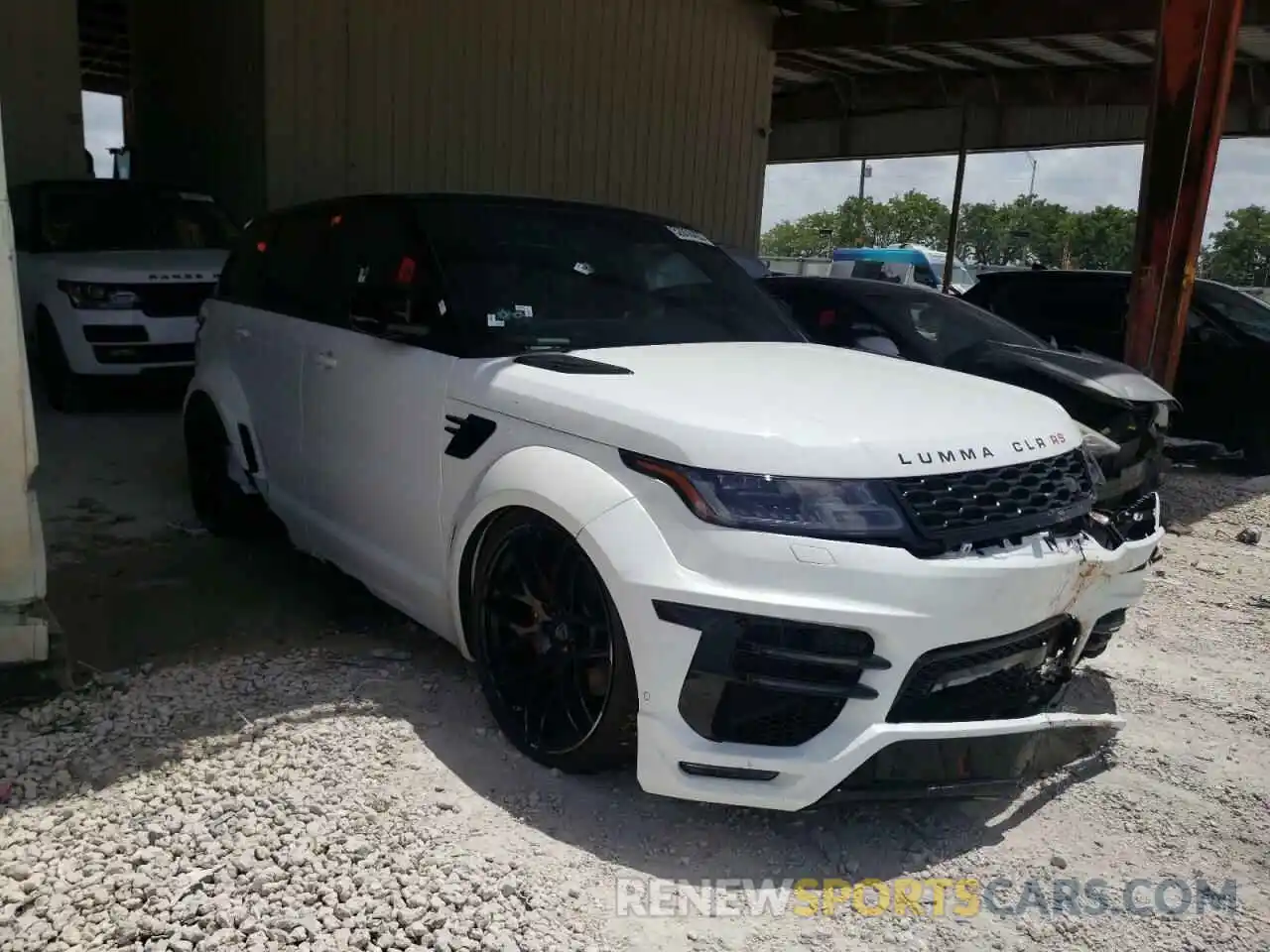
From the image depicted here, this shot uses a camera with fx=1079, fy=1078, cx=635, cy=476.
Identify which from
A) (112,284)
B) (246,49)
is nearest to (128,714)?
(112,284)

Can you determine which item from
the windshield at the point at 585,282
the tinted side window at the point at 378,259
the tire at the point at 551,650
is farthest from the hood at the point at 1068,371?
the tire at the point at 551,650

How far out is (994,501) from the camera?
115 inches

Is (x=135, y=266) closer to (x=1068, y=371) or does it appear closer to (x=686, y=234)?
(x=686, y=234)

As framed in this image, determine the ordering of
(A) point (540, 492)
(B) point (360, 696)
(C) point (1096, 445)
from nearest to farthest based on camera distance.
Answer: (A) point (540, 492), (B) point (360, 696), (C) point (1096, 445)

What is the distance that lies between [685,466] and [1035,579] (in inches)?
39.0

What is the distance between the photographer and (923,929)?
8.74 feet

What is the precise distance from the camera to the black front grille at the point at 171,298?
8328mm

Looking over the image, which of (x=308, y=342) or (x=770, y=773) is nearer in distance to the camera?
(x=770, y=773)

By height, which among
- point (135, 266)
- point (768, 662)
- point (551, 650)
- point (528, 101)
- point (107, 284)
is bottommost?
point (551, 650)

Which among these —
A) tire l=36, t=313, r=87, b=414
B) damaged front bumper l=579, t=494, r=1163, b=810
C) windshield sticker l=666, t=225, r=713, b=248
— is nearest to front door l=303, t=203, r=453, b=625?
damaged front bumper l=579, t=494, r=1163, b=810

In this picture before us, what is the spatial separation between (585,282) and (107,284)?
228 inches

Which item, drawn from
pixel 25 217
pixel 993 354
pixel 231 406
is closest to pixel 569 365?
pixel 231 406

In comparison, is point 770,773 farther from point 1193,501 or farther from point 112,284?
point 112,284

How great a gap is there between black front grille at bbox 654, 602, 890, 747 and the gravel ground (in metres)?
0.50
